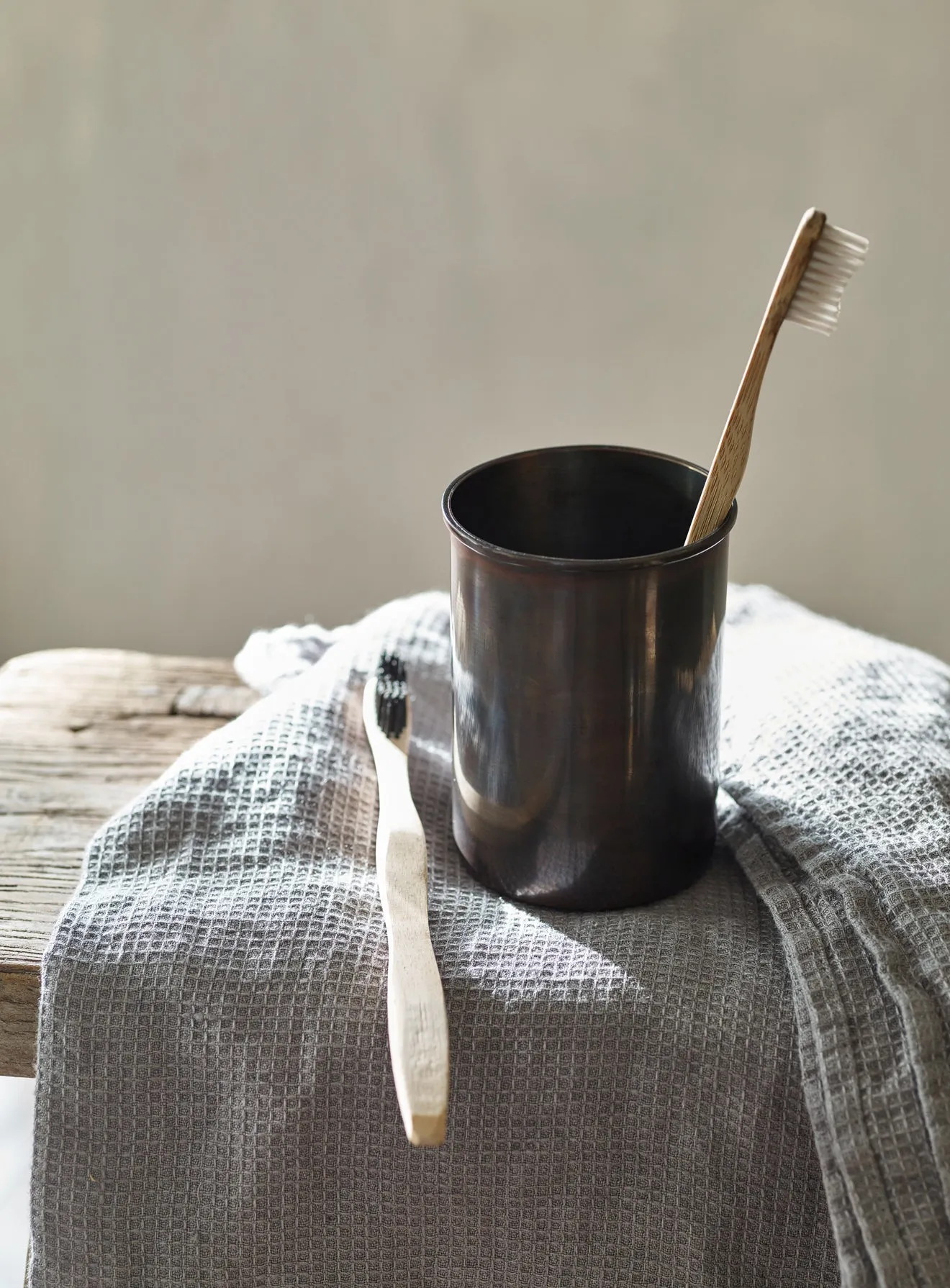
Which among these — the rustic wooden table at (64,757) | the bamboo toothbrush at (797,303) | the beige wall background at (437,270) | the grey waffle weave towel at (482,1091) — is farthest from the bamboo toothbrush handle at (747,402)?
the beige wall background at (437,270)

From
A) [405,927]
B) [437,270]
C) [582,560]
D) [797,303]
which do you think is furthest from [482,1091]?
[437,270]

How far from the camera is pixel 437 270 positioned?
3.68 ft

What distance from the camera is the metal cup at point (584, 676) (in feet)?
1.43

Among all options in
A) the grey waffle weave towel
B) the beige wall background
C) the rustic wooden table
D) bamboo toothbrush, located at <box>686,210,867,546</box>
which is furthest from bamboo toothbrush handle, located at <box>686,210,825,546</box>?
the beige wall background

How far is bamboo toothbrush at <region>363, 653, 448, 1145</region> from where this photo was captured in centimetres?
35

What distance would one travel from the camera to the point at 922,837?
1.57 feet

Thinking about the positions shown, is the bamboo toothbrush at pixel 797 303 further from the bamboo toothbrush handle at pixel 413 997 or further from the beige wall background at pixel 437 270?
the beige wall background at pixel 437 270

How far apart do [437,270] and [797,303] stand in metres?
0.75

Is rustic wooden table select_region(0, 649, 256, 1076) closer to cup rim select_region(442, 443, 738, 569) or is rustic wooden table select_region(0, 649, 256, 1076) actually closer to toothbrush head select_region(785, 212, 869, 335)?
cup rim select_region(442, 443, 738, 569)

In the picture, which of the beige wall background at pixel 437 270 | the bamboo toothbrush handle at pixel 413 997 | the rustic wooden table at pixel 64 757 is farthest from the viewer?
the beige wall background at pixel 437 270

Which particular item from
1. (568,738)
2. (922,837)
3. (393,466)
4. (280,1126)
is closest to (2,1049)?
(280,1126)

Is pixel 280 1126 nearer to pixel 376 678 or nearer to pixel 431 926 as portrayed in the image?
pixel 431 926

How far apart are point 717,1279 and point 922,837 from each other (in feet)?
0.61

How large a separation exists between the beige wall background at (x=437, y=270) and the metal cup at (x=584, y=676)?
65cm
